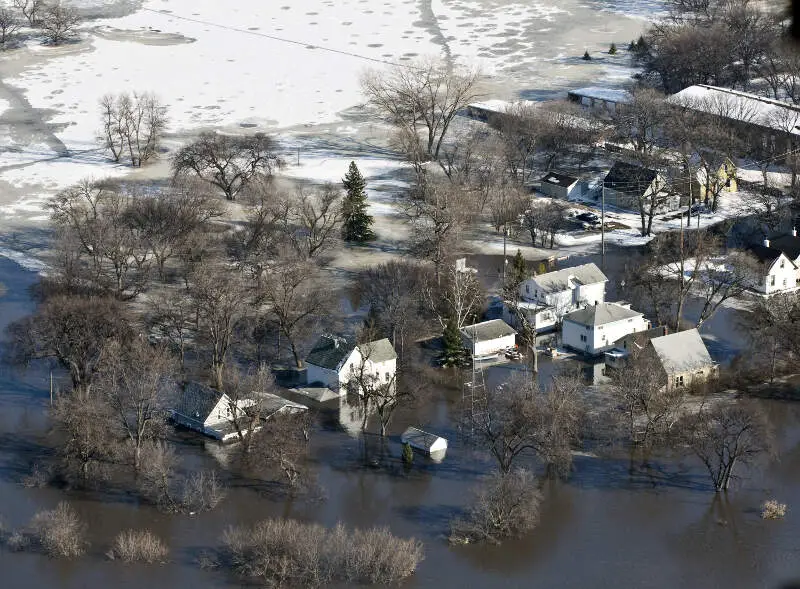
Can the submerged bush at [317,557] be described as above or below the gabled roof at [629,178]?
below


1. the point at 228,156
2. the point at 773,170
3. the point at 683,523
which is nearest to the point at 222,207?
the point at 228,156

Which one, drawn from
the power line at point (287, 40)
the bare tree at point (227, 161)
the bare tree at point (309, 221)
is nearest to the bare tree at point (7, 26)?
the power line at point (287, 40)

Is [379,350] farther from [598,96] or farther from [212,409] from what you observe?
[598,96]

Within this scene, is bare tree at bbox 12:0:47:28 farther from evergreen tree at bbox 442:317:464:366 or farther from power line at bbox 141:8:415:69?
evergreen tree at bbox 442:317:464:366

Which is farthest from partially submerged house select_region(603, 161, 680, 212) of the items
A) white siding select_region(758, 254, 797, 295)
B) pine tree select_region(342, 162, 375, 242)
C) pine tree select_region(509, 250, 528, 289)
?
pine tree select_region(342, 162, 375, 242)

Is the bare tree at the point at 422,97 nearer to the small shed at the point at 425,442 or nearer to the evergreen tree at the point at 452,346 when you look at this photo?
the evergreen tree at the point at 452,346

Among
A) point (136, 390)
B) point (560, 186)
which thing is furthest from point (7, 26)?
point (136, 390)
